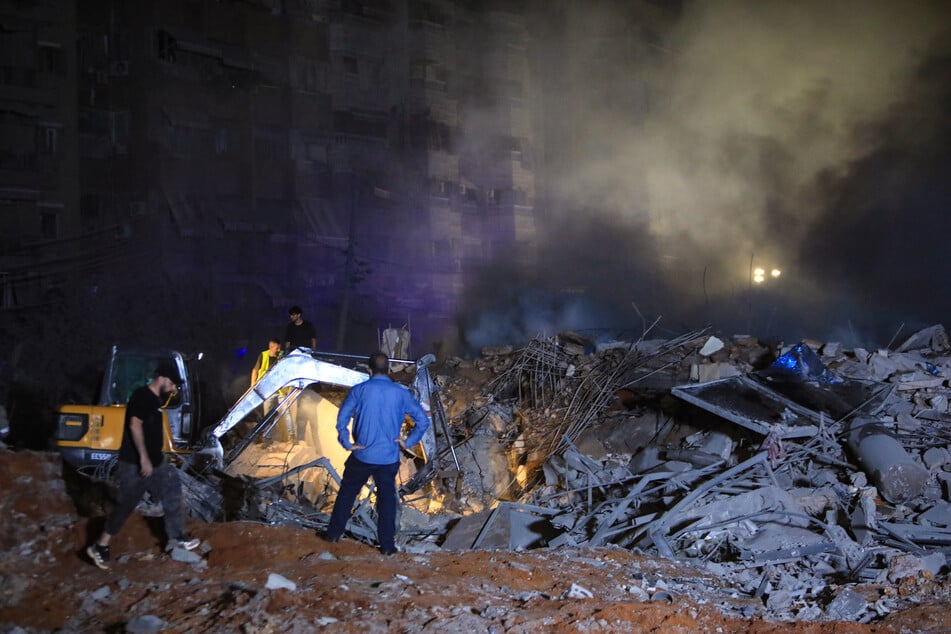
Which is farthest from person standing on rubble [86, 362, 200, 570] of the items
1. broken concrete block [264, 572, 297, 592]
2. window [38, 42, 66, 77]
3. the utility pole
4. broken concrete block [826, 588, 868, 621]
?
window [38, 42, 66, 77]

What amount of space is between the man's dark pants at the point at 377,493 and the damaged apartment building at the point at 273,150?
14286 mm

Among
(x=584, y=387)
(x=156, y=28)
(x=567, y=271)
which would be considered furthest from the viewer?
(x=567, y=271)

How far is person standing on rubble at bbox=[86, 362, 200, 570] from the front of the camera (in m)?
4.39

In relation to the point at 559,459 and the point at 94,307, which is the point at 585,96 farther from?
the point at 559,459

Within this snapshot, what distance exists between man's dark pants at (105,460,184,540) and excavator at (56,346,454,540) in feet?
4.29

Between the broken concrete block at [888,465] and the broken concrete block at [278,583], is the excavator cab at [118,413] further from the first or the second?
the broken concrete block at [888,465]

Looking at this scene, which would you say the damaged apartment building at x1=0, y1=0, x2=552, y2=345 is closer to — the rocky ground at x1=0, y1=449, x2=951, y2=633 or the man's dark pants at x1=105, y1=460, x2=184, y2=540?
the rocky ground at x1=0, y1=449, x2=951, y2=633

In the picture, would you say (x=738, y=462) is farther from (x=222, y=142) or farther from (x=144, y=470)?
(x=222, y=142)

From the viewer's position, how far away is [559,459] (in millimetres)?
8188

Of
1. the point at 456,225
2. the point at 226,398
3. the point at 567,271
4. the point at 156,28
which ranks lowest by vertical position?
the point at 226,398

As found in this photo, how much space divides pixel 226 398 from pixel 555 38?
15.4 m

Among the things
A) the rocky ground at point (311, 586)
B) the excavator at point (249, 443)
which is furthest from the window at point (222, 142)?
the rocky ground at point (311, 586)

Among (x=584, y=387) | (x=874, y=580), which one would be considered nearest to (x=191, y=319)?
(x=584, y=387)

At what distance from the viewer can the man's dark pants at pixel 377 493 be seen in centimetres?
496
